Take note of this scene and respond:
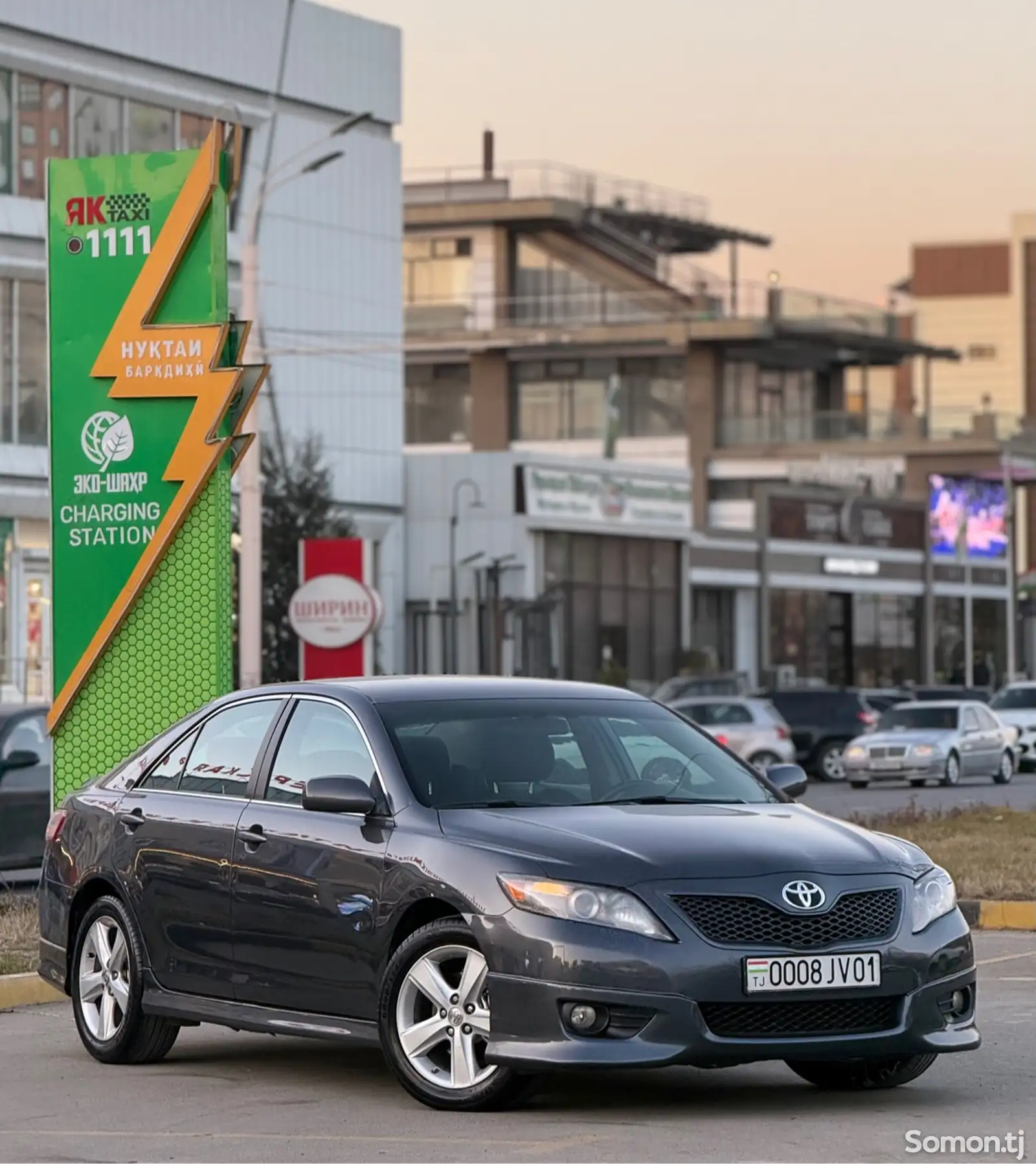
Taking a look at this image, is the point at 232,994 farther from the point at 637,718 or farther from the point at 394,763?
the point at 637,718

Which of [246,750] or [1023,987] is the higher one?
[246,750]

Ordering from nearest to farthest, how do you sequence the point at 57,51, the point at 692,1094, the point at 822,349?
the point at 692,1094, the point at 57,51, the point at 822,349

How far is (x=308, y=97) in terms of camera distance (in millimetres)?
54312

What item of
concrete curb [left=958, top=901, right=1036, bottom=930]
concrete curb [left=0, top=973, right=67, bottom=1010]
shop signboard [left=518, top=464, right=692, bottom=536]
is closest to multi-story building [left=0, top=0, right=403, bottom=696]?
shop signboard [left=518, top=464, right=692, bottom=536]

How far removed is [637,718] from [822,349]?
83.5 m

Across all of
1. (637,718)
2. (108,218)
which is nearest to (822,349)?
(108,218)

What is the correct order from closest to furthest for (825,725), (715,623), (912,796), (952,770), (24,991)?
1. (24,991)
2. (912,796)
3. (952,770)
4. (825,725)
5. (715,623)

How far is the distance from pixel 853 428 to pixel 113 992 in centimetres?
8419

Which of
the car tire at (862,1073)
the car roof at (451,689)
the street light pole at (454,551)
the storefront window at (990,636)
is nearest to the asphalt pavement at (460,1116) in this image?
the car tire at (862,1073)

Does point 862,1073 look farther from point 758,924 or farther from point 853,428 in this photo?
point 853,428

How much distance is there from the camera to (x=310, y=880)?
9.55 metres

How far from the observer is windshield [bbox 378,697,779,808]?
952 centimetres

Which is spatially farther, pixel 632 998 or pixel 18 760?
pixel 18 760

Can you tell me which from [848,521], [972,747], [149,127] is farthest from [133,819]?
[848,521]
